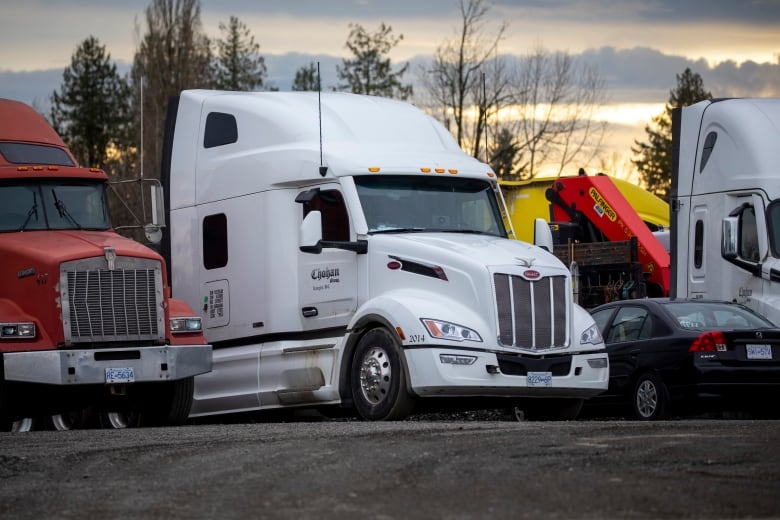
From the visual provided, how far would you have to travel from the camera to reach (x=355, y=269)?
1508 centimetres

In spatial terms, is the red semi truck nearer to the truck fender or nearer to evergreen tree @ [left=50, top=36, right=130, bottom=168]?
the truck fender

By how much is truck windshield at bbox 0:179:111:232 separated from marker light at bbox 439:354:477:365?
4682 mm

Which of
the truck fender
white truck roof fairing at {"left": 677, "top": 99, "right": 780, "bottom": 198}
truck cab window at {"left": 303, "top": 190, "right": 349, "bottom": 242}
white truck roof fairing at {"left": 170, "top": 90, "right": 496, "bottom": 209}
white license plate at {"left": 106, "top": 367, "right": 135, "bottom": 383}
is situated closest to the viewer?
the truck fender

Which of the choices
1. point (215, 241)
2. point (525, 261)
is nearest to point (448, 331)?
point (525, 261)

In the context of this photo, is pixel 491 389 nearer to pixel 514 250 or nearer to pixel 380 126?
pixel 514 250

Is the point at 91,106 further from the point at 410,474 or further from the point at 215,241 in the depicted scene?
the point at 410,474

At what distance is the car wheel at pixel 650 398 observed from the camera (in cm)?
1616

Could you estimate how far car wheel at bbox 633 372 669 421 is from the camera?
1616 cm

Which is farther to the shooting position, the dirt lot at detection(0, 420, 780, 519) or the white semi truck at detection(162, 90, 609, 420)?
the white semi truck at detection(162, 90, 609, 420)

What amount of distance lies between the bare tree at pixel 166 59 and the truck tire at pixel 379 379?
39608 mm

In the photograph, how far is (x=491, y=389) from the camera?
542 inches

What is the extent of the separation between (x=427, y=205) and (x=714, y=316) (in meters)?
3.91

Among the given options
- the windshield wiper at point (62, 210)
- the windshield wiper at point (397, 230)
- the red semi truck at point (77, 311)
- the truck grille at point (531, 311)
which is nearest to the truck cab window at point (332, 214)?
the windshield wiper at point (397, 230)

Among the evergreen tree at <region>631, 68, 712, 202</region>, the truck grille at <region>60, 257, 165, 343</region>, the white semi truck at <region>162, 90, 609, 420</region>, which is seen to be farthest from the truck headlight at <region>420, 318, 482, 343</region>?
the evergreen tree at <region>631, 68, 712, 202</region>
